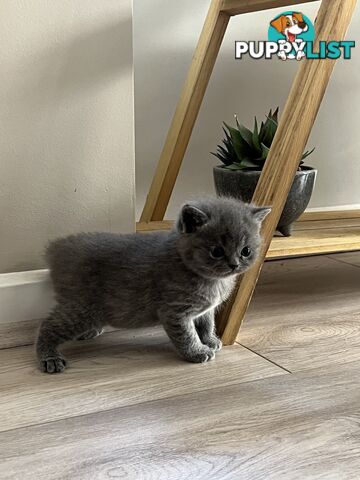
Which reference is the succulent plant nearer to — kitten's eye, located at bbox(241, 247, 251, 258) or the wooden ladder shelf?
the wooden ladder shelf

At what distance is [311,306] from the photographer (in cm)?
150

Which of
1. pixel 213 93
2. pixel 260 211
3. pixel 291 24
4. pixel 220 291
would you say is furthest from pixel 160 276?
pixel 291 24

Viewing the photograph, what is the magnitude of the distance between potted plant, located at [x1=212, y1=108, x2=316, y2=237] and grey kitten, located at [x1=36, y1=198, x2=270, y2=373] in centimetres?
19

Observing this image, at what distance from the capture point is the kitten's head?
3.67 feet

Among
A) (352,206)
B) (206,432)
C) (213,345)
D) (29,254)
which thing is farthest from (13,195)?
(352,206)

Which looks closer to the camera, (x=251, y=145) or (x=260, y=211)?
(x=260, y=211)

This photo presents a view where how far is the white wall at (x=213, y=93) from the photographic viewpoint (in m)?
1.68

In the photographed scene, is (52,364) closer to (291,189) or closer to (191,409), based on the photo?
(191,409)

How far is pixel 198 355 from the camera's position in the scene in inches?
46.3

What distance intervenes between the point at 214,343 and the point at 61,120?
0.54 m

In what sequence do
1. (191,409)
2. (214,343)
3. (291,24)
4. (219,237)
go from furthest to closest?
(291,24) → (214,343) → (219,237) → (191,409)

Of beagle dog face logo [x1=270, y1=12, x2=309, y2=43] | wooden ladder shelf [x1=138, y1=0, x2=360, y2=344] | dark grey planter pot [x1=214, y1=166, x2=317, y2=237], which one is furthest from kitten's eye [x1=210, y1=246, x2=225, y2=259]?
beagle dog face logo [x1=270, y1=12, x2=309, y2=43]

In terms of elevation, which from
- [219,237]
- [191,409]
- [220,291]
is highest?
[219,237]

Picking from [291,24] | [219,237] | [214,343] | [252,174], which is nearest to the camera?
[219,237]
